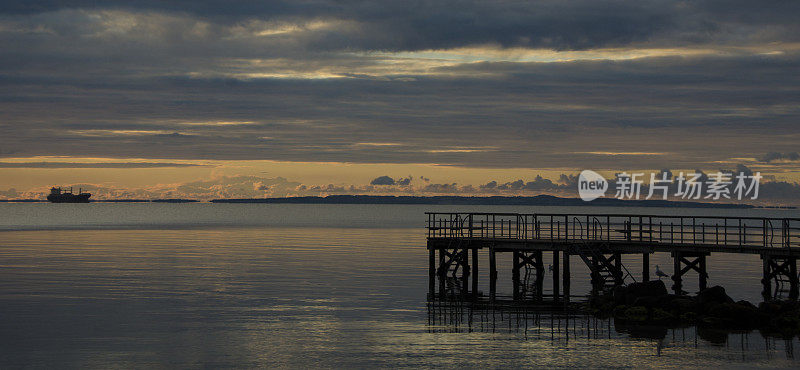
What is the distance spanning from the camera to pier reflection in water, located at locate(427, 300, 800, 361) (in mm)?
34625

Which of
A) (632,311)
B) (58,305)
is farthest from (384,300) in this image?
(58,305)

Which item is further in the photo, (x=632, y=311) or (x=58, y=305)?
(x=58, y=305)

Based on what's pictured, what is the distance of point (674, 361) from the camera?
104ft

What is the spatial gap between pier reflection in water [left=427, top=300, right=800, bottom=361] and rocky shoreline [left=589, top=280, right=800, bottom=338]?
3.36 ft

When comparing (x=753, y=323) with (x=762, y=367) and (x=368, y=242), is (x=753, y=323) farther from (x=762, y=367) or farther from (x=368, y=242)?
(x=368, y=242)

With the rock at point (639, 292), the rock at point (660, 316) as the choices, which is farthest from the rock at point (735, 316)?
the rock at point (639, 292)

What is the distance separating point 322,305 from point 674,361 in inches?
824

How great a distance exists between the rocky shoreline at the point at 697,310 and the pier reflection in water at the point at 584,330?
1.02 metres

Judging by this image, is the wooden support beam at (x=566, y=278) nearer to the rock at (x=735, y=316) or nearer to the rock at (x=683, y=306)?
the rock at (x=683, y=306)

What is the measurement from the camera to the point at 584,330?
38844mm

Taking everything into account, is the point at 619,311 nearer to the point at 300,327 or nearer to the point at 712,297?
the point at 712,297

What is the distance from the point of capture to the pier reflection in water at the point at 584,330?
34.6 metres

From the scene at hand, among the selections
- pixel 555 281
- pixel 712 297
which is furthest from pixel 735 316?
pixel 555 281

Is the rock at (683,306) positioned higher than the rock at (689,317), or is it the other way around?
the rock at (683,306)
